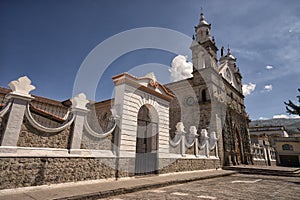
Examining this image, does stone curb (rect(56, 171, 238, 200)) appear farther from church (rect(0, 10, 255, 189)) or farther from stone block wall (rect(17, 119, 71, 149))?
stone block wall (rect(17, 119, 71, 149))

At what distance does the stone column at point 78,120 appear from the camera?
234 inches

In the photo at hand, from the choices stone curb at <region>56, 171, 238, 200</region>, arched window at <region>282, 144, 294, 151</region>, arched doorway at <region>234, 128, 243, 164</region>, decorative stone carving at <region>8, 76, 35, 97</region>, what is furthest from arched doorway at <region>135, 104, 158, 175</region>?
arched window at <region>282, 144, 294, 151</region>

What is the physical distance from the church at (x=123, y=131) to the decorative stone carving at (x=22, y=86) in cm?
2

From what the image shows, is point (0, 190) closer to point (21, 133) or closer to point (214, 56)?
point (21, 133)

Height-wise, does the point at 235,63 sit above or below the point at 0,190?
above

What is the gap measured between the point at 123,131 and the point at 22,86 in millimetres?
4072

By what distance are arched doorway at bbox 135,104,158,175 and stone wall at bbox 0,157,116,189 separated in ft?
6.96

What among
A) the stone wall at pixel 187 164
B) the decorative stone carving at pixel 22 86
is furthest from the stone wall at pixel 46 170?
the stone wall at pixel 187 164

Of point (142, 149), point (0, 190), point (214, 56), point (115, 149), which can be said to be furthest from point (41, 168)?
point (214, 56)

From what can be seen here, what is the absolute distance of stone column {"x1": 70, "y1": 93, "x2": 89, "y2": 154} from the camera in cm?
595

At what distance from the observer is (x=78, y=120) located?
6.22m

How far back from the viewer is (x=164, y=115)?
33.0 ft

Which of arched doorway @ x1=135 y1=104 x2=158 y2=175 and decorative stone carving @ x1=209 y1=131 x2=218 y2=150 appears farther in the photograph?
decorative stone carving @ x1=209 y1=131 x2=218 y2=150

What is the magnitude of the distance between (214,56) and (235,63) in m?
8.81
